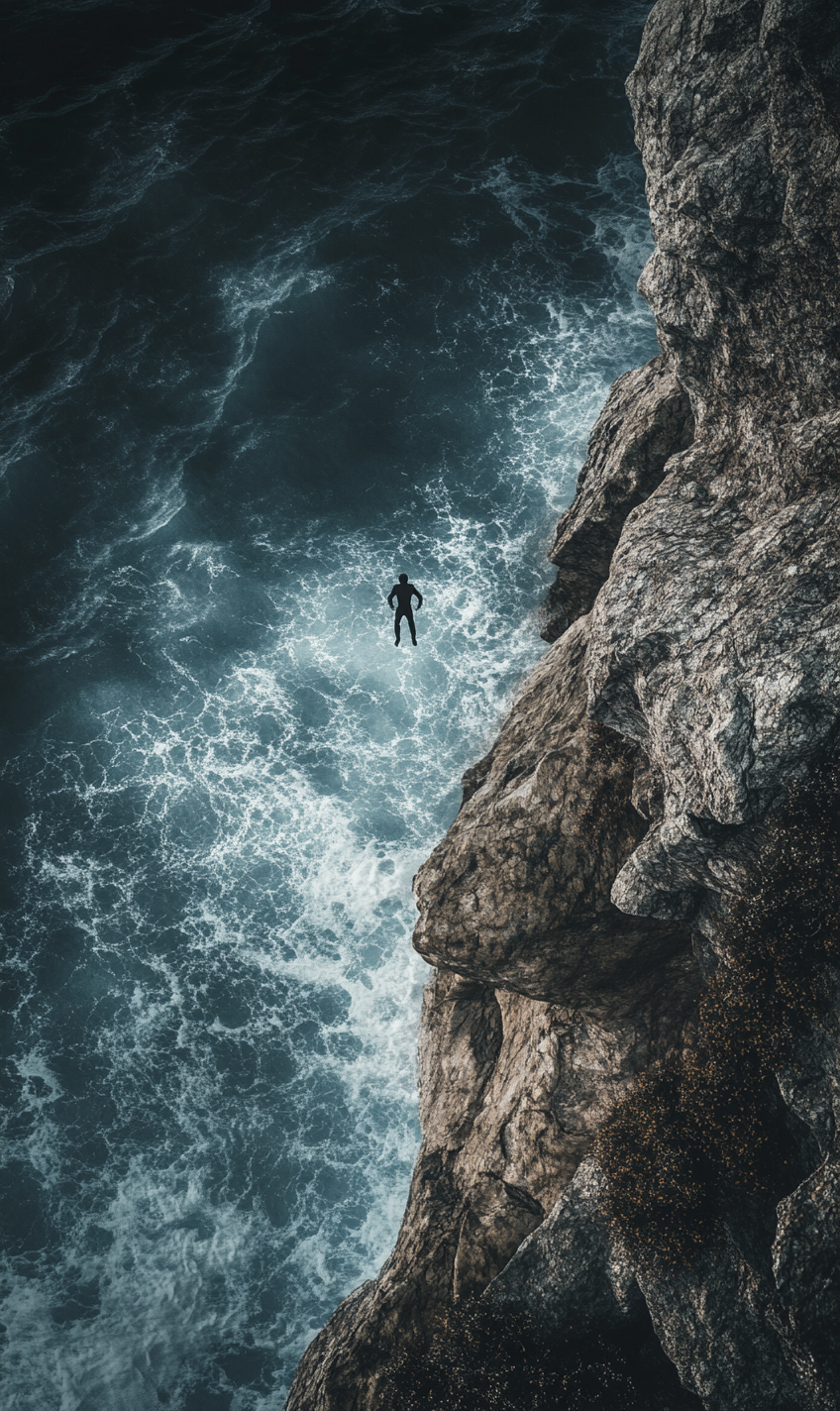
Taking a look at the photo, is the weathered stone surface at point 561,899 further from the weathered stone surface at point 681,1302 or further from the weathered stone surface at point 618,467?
the weathered stone surface at point 618,467

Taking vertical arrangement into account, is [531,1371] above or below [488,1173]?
below

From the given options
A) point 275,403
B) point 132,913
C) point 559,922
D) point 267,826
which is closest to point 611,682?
point 559,922

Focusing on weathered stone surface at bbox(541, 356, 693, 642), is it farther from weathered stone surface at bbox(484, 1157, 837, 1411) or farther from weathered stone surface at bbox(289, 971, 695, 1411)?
weathered stone surface at bbox(484, 1157, 837, 1411)

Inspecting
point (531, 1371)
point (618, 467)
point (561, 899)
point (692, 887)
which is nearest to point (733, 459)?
point (618, 467)

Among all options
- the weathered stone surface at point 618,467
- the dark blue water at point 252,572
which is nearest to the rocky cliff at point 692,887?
the weathered stone surface at point 618,467

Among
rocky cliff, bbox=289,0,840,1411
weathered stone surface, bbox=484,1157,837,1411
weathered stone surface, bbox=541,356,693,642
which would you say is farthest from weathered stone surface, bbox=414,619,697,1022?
weathered stone surface, bbox=541,356,693,642

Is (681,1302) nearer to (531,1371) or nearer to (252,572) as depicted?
(531,1371)

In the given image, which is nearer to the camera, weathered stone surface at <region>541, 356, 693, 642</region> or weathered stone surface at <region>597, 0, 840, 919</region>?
weathered stone surface at <region>597, 0, 840, 919</region>
